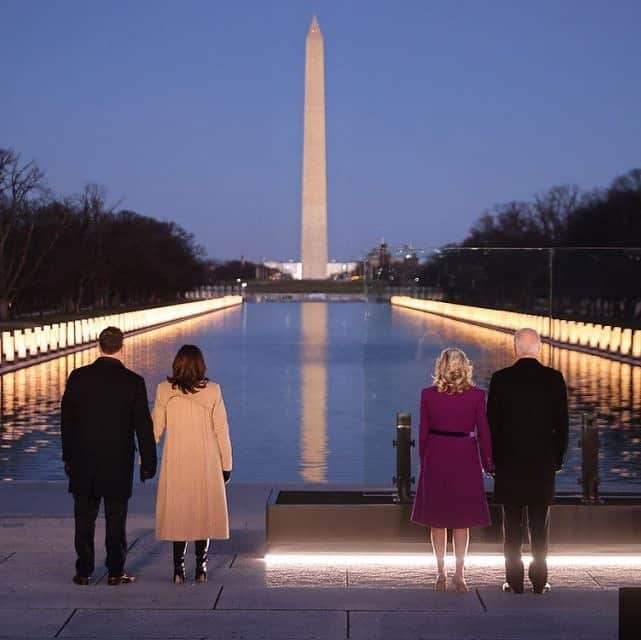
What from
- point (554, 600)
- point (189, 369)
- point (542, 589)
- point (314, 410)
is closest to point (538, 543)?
point (542, 589)

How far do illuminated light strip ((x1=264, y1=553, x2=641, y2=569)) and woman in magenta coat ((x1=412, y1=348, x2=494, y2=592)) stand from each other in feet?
3.13

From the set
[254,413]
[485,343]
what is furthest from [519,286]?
[254,413]

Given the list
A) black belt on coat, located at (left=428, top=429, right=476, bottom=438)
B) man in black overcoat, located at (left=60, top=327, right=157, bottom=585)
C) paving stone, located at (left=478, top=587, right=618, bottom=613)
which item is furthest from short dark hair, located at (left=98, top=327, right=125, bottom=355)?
paving stone, located at (left=478, top=587, right=618, bottom=613)

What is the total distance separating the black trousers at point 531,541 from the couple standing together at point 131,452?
1.66m

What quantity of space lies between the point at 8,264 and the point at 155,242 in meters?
52.3

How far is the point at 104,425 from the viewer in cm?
840

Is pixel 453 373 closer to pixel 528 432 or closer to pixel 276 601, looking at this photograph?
pixel 528 432

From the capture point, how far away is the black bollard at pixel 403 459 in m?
9.55

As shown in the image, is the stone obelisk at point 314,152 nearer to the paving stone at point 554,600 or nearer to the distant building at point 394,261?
the distant building at point 394,261

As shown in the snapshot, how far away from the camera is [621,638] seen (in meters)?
4.43

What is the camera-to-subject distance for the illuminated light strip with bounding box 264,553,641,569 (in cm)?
920

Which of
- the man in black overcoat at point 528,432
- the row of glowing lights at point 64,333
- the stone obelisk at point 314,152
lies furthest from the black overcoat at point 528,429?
the stone obelisk at point 314,152

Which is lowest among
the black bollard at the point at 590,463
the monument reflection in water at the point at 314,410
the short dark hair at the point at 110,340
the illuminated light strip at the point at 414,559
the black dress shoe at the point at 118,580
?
the monument reflection in water at the point at 314,410

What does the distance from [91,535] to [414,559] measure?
7.06 ft
